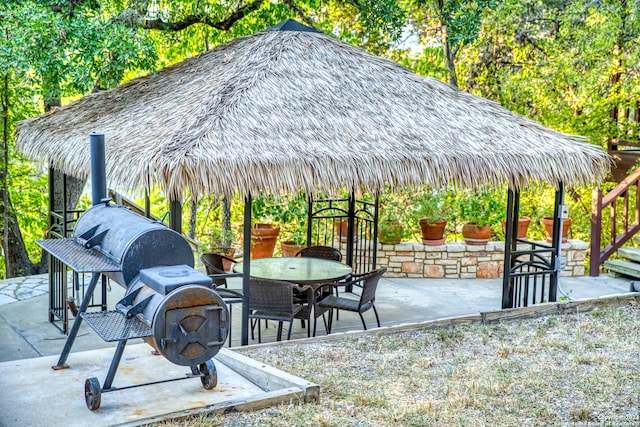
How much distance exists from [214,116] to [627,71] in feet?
28.6

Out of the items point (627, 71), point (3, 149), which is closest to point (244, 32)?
point (3, 149)

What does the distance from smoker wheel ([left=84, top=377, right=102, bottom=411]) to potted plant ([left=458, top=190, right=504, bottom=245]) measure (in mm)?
7020

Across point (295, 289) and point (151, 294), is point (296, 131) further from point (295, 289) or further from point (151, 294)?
point (151, 294)

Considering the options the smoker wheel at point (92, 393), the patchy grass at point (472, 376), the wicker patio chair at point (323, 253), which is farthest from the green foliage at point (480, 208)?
the smoker wheel at point (92, 393)

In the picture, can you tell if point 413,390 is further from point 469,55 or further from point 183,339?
point 469,55

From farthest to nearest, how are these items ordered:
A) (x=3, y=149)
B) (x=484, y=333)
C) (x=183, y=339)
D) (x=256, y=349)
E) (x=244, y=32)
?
(x=244, y=32) < (x=3, y=149) < (x=484, y=333) < (x=256, y=349) < (x=183, y=339)

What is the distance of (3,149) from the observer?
11.5 m

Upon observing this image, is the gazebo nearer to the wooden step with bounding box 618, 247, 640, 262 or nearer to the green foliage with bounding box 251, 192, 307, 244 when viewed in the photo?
the wooden step with bounding box 618, 247, 640, 262

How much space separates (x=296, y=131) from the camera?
300 inches

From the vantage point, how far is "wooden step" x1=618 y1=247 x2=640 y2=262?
36.5ft

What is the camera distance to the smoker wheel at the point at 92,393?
202 inches

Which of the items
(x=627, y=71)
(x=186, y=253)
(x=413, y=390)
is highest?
(x=627, y=71)

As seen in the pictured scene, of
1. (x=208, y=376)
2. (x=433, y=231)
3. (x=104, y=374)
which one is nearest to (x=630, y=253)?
(x=433, y=231)

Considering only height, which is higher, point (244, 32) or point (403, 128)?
point (244, 32)
